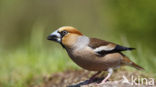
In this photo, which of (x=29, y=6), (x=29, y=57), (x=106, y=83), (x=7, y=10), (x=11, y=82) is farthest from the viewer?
(x=29, y=6)

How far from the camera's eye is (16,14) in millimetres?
16312

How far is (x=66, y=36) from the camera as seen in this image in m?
6.24

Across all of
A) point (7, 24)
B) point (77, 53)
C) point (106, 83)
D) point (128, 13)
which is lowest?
point (106, 83)

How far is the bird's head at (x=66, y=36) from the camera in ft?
20.5

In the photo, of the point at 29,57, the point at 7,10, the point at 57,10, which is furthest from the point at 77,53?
the point at 57,10

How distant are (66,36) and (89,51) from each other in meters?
0.41

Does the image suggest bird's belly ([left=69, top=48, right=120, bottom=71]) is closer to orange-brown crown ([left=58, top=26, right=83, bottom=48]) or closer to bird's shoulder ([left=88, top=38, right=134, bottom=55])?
bird's shoulder ([left=88, top=38, right=134, bottom=55])

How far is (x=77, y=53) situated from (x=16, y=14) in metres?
10.6

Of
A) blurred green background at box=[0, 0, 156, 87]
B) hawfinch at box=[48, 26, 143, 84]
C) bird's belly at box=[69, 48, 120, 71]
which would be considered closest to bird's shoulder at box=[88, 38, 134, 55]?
hawfinch at box=[48, 26, 143, 84]

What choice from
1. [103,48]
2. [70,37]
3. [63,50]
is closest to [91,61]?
[103,48]

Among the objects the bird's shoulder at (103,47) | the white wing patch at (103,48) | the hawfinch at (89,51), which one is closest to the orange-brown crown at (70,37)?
the hawfinch at (89,51)

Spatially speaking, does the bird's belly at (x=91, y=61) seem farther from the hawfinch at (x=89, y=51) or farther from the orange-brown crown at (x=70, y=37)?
the orange-brown crown at (x=70, y=37)

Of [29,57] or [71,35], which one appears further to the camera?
[29,57]

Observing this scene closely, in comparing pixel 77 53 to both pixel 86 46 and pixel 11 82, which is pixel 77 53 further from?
pixel 11 82
